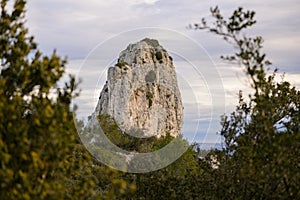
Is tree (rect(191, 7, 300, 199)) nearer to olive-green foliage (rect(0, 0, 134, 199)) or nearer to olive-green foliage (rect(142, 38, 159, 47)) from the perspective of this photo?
olive-green foliage (rect(0, 0, 134, 199))

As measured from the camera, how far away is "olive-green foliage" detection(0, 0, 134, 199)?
26.0ft

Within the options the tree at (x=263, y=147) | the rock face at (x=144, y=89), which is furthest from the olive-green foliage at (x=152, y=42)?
the tree at (x=263, y=147)

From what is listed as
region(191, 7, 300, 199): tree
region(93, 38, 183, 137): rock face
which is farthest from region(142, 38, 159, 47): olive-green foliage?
region(191, 7, 300, 199): tree

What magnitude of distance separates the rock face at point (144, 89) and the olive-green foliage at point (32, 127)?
86139 millimetres

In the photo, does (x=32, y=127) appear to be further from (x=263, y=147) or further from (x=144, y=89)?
(x=144, y=89)

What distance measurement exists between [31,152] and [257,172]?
18.3ft

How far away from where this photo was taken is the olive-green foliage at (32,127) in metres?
7.92

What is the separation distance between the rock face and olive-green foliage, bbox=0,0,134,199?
3391 inches

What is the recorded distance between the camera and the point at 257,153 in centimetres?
1052

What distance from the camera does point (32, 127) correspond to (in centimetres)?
862

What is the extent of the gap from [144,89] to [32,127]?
9705 cm

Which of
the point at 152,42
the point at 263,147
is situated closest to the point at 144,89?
the point at 152,42

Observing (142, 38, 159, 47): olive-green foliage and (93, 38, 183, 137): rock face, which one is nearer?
(93, 38, 183, 137): rock face

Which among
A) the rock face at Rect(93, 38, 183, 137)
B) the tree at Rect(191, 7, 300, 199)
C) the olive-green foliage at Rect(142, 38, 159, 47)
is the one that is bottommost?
the tree at Rect(191, 7, 300, 199)
